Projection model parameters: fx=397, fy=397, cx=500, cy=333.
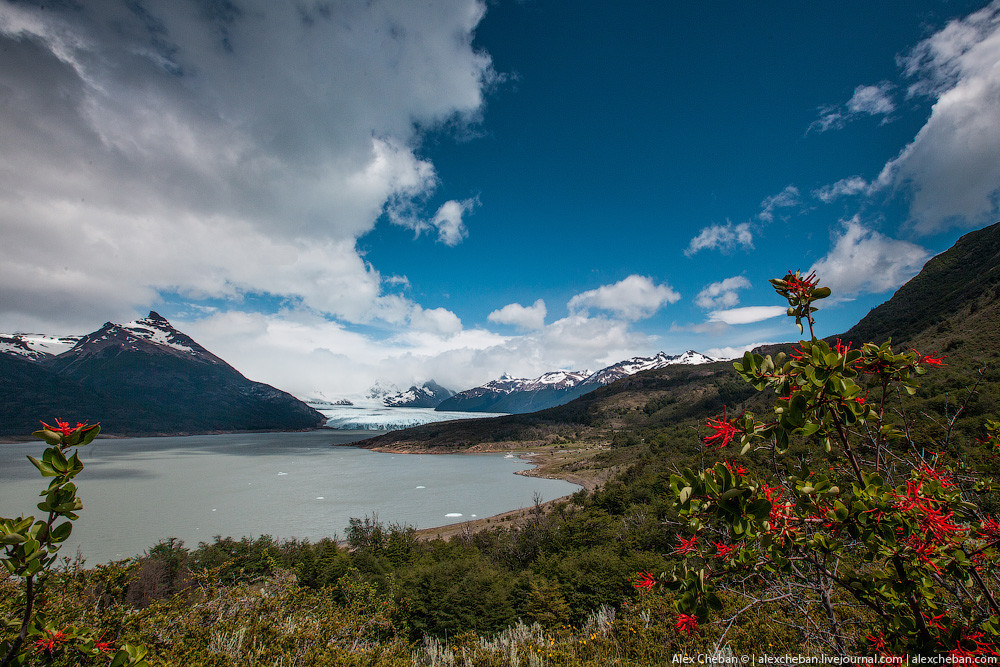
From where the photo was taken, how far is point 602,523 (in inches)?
918

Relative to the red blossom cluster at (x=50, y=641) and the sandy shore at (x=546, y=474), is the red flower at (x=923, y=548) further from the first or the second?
the sandy shore at (x=546, y=474)

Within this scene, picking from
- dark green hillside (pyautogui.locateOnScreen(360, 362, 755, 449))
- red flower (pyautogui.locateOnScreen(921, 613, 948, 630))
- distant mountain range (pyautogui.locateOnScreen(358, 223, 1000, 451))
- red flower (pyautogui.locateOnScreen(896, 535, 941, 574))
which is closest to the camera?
red flower (pyautogui.locateOnScreen(896, 535, 941, 574))

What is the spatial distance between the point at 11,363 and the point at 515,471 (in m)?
202

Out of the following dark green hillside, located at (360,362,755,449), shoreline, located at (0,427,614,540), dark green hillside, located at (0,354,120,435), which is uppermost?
dark green hillside, located at (0,354,120,435)

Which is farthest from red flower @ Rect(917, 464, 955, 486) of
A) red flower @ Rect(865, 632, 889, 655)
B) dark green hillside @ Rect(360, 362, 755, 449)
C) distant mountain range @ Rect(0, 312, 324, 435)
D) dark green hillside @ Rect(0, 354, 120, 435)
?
dark green hillside @ Rect(0, 354, 120, 435)

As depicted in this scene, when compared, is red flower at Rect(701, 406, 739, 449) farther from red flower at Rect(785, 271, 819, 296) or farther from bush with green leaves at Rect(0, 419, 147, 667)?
bush with green leaves at Rect(0, 419, 147, 667)

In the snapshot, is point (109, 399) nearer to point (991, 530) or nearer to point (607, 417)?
point (607, 417)

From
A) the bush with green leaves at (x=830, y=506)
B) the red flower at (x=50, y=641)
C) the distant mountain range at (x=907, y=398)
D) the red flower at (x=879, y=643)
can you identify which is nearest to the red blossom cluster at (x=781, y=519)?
the bush with green leaves at (x=830, y=506)

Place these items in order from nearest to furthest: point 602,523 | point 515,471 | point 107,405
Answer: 1. point 602,523
2. point 515,471
3. point 107,405

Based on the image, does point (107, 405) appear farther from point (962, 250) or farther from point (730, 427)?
point (962, 250)

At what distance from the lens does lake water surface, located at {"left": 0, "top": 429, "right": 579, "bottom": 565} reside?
34438 mm

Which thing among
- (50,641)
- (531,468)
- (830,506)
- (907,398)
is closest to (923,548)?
(830,506)

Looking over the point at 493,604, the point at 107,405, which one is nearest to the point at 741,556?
the point at 493,604

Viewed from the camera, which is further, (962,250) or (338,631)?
(962,250)
